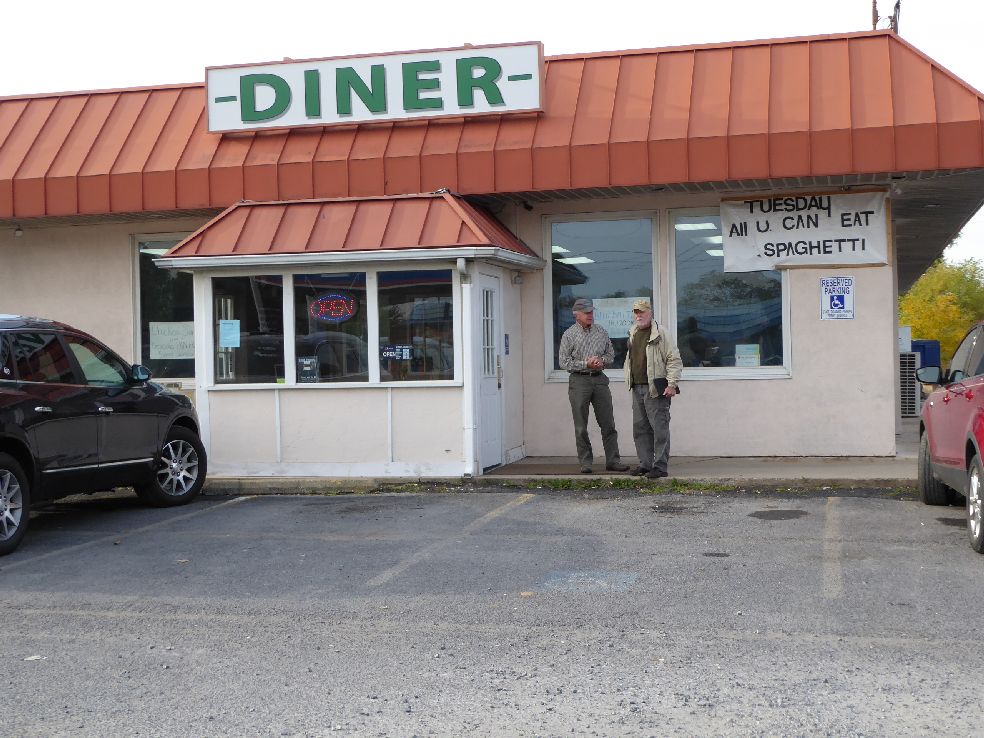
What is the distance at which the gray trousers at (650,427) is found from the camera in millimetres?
11930

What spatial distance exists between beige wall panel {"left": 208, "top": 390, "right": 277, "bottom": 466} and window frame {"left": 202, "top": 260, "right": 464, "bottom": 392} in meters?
0.12

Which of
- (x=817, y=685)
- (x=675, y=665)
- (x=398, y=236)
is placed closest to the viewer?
(x=817, y=685)

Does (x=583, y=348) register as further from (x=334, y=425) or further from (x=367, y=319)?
(x=334, y=425)

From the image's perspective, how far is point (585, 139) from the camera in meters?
12.8

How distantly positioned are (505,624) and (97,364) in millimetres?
5756

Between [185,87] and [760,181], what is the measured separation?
7607mm

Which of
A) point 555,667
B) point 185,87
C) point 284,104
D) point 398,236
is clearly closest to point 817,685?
point 555,667

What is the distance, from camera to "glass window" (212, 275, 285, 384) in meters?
12.9

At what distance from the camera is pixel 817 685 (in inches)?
199

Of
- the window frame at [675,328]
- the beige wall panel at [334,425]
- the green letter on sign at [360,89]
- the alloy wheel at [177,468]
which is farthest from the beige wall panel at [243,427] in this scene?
the window frame at [675,328]

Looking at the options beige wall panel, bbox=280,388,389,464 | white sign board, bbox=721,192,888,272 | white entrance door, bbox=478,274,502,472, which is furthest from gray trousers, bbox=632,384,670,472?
beige wall panel, bbox=280,388,389,464

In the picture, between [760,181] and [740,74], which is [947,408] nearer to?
[760,181]

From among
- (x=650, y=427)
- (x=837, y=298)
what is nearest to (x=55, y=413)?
(x=650, y=427)

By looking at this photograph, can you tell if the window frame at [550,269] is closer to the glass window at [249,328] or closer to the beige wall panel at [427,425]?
the beige wall panel at [427,425]
